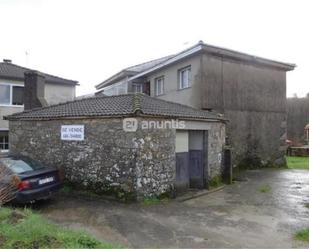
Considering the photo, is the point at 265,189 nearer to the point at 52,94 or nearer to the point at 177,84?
the point at 177,84

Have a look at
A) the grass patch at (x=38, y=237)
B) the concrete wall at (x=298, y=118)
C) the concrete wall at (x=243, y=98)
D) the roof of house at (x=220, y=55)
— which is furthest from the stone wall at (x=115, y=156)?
the concrete wall at (x=298, y=118)

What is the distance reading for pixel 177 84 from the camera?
61.1ft

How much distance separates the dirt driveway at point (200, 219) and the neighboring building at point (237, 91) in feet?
19.8

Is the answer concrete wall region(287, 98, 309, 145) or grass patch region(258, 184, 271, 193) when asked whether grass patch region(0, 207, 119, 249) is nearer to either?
grass patch region(258, 184, 271, 193)

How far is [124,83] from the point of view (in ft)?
73.8

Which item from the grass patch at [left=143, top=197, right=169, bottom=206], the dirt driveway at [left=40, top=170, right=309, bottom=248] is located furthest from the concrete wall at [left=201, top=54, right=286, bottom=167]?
the grass patch at [left=143, top=197, right=169, bottom=206]

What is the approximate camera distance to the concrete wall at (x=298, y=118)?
137 ft

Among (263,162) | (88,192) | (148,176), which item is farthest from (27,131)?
(263,162)

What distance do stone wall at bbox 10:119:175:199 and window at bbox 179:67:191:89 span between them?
6.74m

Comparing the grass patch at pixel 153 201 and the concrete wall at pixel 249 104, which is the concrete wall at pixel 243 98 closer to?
the concrete wall at pixel 249 104

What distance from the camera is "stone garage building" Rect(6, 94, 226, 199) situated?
1062 centimetres

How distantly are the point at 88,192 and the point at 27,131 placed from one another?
171 inches

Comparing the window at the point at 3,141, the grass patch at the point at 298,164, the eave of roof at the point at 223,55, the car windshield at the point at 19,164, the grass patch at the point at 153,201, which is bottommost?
the grass patch at the point at 153,201

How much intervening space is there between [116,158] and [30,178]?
2735 mm
